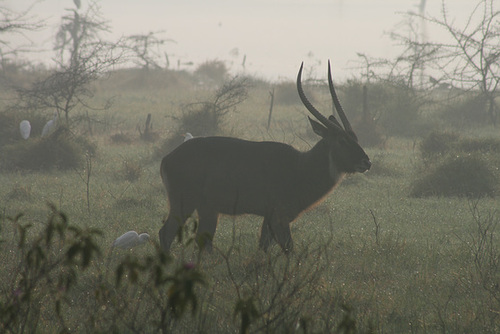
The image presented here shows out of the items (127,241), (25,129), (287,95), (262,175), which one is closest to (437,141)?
(262,175)

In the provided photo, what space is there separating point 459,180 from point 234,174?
5383 mm

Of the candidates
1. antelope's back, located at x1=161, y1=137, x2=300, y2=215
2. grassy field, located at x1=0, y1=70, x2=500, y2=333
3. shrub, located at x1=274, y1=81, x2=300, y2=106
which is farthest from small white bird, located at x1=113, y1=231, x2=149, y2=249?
shrub, located at x1=274, y1=81, x2=300, y2=106

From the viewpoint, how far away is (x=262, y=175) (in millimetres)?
5691

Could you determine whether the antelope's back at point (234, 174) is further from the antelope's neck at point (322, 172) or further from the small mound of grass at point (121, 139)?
the small mound of grass at point (121, 139)

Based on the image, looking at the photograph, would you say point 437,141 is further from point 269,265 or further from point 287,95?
point 287,95

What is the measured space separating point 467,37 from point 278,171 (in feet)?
56.3

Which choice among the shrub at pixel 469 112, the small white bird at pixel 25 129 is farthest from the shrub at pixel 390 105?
the small white bird at pixel 25 129

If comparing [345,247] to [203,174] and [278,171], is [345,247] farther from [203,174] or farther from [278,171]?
[203,174]

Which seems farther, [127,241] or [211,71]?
[211,71]

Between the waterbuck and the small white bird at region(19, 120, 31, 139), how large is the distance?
24.7 feet

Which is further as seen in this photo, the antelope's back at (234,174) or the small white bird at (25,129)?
the small white bird at (25,129)

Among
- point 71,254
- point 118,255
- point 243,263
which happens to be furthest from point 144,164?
point 71,254

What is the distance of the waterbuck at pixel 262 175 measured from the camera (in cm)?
566

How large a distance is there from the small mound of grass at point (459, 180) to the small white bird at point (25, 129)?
7.63 metres
